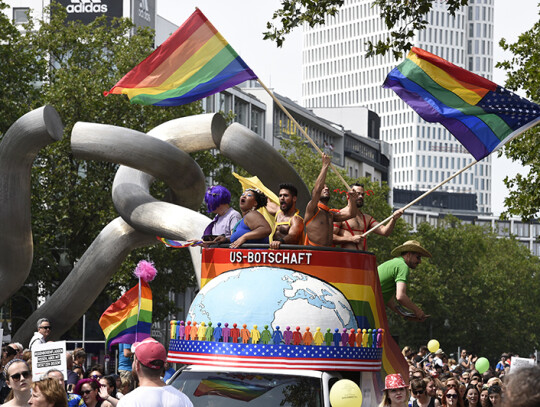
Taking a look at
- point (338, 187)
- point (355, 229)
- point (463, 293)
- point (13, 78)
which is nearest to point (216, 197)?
point (355, 229)

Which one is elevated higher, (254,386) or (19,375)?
(19,375)

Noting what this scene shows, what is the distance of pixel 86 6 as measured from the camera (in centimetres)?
6366

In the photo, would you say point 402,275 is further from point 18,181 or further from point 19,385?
point 18,181

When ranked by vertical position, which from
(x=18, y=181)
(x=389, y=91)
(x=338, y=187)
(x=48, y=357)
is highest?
(x=389, y=91)

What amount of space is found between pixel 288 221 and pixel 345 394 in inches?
87.8

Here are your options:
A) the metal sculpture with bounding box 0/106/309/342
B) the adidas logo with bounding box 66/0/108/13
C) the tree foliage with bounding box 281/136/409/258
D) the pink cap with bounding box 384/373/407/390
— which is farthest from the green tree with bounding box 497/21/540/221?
the adidas logo with bounding box 66/0/108/13

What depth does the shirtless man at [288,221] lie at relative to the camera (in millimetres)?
10695

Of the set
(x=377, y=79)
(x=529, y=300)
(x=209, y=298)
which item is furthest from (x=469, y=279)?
(x=377, y=79)

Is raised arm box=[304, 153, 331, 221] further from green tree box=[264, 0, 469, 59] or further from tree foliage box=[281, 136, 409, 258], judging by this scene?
tree foliage box=[281, 136, 409, 258]

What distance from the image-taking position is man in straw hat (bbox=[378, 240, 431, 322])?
11.5 meters

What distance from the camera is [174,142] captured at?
59.7ft

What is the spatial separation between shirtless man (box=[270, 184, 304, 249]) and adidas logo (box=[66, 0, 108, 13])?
54.5 m

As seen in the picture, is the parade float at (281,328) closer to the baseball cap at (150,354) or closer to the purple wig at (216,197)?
the purple wig at (216,197)

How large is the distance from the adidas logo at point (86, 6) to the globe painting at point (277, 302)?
5544 cm
